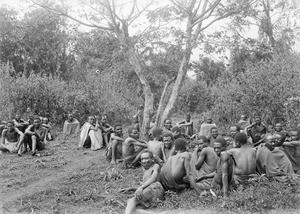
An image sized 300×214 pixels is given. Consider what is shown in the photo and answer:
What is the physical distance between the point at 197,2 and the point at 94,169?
7612mm

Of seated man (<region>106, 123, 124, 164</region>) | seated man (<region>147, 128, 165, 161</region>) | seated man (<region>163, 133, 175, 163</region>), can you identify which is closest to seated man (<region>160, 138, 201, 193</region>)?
seated man (<region>163, 133, 175, 163</region>)

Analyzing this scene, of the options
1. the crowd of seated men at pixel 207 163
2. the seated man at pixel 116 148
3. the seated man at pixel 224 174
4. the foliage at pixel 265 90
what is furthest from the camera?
the foliage at pixel 265 90

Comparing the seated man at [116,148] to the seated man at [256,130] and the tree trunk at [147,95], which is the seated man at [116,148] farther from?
the seated man at [256,130]

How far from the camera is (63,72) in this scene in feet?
78.3

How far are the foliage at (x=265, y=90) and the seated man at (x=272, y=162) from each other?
6664 millimetres

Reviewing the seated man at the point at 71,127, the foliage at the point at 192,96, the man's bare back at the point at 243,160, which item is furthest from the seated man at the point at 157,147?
the foliage at the point at 192,96

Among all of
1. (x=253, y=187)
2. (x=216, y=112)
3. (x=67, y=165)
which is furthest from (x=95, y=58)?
(x=253, y=187)

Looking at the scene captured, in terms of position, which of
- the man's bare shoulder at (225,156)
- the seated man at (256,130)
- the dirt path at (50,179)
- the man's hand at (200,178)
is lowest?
the dirt path at (50,179)

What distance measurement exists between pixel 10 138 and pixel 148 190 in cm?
727

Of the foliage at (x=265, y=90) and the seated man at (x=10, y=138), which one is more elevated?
the foliage at (x=265, y=90)

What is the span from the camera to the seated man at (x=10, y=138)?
11.8 m

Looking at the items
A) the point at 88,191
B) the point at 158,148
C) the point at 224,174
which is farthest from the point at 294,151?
the point at 88,191

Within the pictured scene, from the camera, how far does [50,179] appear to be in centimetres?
893

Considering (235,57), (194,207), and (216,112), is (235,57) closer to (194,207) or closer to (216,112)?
(216,112)
